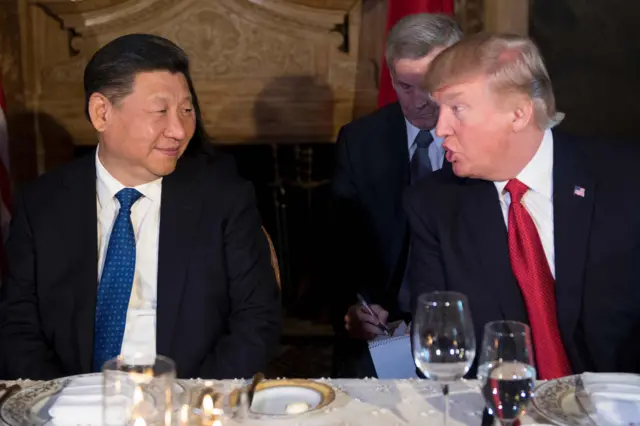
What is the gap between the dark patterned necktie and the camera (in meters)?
3.15

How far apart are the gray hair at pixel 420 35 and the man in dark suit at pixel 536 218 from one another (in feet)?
2.54

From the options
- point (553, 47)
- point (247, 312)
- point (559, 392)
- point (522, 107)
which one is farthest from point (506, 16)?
point (559, 392)

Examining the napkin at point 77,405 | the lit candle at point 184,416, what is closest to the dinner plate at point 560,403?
the lit candle at point 184,416

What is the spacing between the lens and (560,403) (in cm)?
172

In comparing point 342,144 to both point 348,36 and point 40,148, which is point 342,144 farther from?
point 40,148

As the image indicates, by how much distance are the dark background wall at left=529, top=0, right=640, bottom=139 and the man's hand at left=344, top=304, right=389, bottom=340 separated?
1477 mm

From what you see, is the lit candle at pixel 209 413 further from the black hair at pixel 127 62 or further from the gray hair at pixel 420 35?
the gray hair at pixel 420 35

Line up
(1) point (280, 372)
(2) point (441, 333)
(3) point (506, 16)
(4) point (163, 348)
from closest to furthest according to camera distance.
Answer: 1. (2) point (441, 333)
2. (4) point (163, 348)
3. (3) point (506, 16)
4. (1) point (280, 372)

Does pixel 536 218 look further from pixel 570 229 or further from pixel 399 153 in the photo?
pixel 399 153

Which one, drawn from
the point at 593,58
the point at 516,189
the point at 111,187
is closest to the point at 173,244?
the point at 111,187

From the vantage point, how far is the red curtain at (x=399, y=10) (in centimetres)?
384

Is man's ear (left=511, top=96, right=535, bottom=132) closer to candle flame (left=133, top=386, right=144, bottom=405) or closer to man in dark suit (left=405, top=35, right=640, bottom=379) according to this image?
man in dark suit (left=405, top=35, right=640, bottom=379)

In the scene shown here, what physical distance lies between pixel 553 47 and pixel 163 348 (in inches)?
93.1

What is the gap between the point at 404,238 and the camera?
3.17 meters
